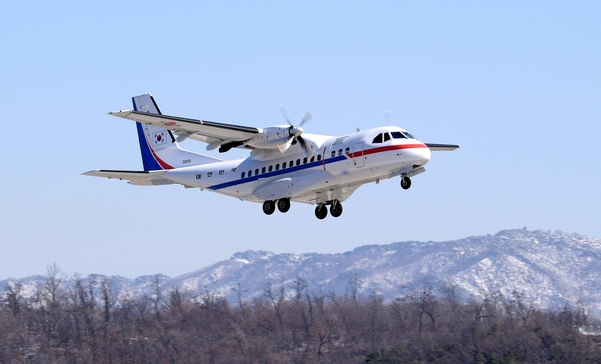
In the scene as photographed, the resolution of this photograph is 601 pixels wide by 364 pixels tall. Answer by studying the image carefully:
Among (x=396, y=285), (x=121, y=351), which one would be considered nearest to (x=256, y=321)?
(x=121, y=351)

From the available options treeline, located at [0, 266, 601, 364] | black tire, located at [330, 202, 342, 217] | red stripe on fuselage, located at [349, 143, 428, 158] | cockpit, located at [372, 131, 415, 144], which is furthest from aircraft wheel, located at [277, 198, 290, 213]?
treeline, located at [0, 266, 601, 364]

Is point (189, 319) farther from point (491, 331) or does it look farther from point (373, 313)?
point (491, 331)

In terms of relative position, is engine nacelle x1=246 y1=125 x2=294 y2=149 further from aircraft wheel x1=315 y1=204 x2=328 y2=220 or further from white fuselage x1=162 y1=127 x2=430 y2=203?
aircraft wheel x1=315 y1=204 x2=328 y2=220

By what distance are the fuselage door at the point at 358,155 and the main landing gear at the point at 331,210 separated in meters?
3.07

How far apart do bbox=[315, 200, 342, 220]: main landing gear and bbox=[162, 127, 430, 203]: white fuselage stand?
25 cm

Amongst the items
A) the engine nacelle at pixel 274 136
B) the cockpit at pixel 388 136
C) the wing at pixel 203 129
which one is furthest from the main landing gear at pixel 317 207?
the cockpit at pixel 388 136

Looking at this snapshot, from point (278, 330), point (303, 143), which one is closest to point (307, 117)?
point (303, 143)

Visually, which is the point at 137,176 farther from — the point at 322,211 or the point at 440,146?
the point at 440,146

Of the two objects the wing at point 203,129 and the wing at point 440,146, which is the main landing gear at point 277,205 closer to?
the wing at point 203,129

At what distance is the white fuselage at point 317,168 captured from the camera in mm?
27531

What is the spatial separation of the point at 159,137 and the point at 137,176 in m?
4.05

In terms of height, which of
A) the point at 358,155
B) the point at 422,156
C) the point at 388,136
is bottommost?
the point at 422,156

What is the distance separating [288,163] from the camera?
2978 cm

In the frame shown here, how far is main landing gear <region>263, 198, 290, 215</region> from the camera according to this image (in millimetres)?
30078
